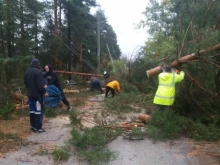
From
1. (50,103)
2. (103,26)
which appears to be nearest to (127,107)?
(50,103)

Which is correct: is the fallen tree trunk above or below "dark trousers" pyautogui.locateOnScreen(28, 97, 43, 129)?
above

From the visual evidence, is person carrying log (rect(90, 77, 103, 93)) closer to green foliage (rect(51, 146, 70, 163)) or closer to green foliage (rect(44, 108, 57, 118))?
green foliage (rect(44, 108, 57, 118))

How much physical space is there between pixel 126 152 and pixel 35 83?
2786mm

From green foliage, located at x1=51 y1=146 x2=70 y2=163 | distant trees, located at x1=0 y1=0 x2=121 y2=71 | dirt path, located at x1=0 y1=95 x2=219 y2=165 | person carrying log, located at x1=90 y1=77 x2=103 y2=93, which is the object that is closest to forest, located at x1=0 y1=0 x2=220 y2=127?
distant trees, located at x1=0 y1=0 x2=121 y2=71

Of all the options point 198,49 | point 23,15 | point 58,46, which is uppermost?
point 23,15

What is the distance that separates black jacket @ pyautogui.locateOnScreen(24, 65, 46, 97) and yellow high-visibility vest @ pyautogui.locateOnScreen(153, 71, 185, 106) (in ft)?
9.20

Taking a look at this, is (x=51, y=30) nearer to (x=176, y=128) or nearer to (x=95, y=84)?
(x=95, y=84)

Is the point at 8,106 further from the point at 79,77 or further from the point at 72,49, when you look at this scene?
the point at 72,49

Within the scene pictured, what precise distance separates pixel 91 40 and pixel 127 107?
84.6 feet

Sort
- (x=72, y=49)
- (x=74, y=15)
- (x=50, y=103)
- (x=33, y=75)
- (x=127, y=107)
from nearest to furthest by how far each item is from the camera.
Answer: (x=33, y=75), (x=50, y=103), (x=127, y=107), (x=72, y=49), (x=74, y=15)

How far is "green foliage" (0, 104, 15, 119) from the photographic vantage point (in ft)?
25.6

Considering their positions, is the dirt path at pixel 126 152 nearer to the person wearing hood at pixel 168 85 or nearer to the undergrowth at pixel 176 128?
the undergrowth at pixel 176 128

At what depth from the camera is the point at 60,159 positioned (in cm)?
480

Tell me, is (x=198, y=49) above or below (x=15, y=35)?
below
